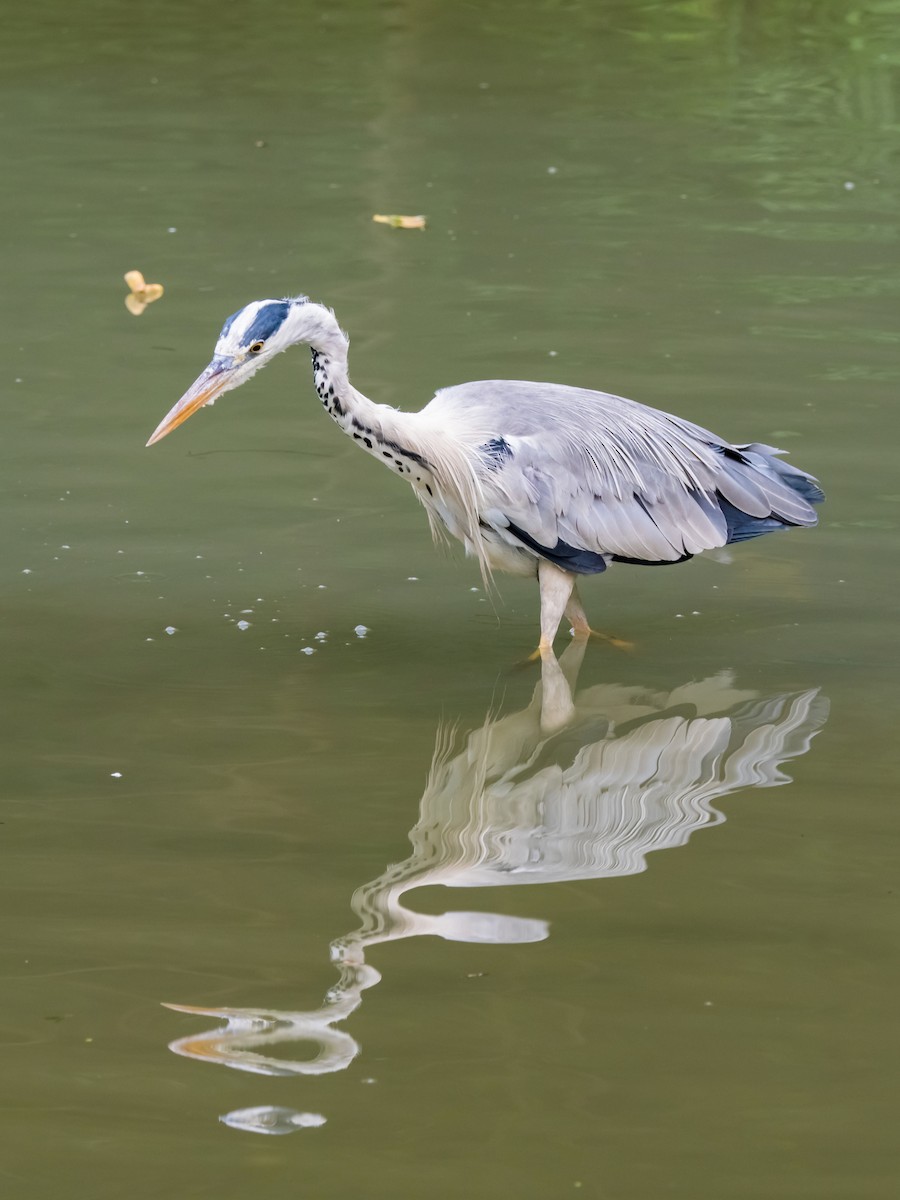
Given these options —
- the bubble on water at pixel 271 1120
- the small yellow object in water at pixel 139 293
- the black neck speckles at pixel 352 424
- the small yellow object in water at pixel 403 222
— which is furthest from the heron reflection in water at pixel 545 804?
the small yellow object in water at pixel 403 222

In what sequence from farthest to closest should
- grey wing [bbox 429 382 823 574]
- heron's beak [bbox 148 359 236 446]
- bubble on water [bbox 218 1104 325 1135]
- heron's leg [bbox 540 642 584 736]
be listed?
1. grey wing [bbox 429 382 823 574]
2. heron's leg [bbox 540 642 584 736]
3. heron's beak [bbox 148 359 236 446]
4. bubble on water [bbox 218 1104 325 1135]

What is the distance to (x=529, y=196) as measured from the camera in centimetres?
1338

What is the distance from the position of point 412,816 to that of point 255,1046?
4.63ft

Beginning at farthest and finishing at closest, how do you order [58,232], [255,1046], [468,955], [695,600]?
[58,232] → [695,600] → [468,955] → [255,1046]

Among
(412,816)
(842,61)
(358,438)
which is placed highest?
(842,61)

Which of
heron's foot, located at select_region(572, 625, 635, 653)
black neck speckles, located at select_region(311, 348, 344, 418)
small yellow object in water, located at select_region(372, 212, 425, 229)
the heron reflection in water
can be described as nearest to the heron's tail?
heron's foot, located at select_region(572, 625, 635, 653)

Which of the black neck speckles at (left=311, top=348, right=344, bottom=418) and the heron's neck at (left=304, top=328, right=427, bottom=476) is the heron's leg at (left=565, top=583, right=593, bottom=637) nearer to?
the heron's neck at (left=304, top=328, right=427, bottom=476)

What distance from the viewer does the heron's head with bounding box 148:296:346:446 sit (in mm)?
6246

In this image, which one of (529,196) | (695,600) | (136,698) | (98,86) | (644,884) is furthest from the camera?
(98,86)

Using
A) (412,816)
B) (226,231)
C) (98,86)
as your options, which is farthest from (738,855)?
(98,86)

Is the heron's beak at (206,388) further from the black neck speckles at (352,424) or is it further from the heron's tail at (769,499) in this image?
the heron's tail at (769,499)

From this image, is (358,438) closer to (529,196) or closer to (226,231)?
(226,231)

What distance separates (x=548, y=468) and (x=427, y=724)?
1071 millimetres

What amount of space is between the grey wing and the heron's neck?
0.28 m
